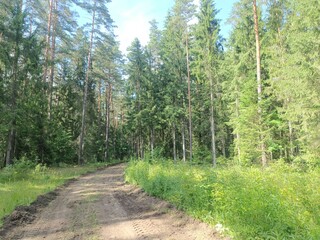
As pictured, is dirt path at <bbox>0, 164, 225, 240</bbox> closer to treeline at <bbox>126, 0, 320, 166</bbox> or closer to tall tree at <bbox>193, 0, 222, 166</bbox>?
treeline at <bbox>126, 0, 320, 166</bbox>

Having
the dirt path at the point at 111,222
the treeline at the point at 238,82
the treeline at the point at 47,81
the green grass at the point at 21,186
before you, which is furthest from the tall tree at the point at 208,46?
the dirt path at the point at 111,222

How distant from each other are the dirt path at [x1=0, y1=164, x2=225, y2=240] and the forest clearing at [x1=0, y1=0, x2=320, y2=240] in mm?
47

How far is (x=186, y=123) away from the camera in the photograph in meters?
38.7

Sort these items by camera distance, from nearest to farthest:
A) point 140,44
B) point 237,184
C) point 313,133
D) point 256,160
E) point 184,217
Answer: point 237,184 < point 184,217 < point 313,133 < point 256,160 < point 140,44

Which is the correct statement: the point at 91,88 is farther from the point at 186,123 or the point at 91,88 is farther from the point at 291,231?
the point at 291,231

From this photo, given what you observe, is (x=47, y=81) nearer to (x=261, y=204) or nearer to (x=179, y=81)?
(x=179, y=81)

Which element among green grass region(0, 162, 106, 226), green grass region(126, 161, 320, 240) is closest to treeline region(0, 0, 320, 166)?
green grass region(0, 162, 106, 226)

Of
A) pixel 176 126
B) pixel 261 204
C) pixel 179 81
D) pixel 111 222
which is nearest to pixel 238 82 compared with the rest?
pixel 179 81

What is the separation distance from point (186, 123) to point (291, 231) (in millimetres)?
34266

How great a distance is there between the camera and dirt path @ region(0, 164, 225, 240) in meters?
6.25

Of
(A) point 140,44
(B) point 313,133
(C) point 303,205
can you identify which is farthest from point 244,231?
(A) point 140,44

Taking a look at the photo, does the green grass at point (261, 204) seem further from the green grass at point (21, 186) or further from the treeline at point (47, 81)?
the treeline at point (47, 81)

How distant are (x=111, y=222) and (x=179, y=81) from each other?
93.2 ft

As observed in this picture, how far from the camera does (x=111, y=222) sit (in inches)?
291
